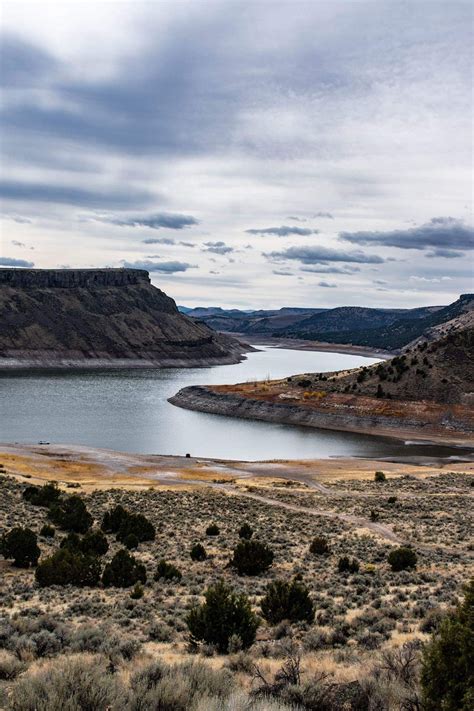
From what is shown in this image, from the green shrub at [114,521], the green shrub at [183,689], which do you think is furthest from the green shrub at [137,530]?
the green shrub at [183,689]

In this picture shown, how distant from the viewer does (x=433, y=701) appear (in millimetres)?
7684

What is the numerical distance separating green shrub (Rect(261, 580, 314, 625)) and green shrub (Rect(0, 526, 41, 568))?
31.6 ft

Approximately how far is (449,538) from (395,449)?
53.0 metres

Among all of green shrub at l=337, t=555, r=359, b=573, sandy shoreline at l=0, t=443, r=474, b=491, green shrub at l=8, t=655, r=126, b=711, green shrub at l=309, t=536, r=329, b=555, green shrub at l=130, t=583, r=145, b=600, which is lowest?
sandy shoreline at l=0, t=443, r=474, b=491

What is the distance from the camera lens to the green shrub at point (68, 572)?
17594mm

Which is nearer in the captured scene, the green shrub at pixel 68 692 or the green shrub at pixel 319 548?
the green shrub at pixel 68 692

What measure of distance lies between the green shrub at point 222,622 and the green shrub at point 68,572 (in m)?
6.73

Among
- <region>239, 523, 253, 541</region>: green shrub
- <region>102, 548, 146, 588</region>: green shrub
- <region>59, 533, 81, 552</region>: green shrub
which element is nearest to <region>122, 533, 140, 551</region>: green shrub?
<region>59, 533, 81, 552</region>: green shrub

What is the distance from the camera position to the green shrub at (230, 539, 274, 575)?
1966 cm

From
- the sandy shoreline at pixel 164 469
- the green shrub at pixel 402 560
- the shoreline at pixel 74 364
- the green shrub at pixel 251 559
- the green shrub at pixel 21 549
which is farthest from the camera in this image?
the shoreline at pixel 74 364

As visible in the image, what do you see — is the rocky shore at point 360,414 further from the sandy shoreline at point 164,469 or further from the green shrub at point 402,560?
the green shrub at point 402,560

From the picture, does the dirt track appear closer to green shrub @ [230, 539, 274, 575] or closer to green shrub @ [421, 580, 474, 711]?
green shrub @ [230, 539, 274, 575]

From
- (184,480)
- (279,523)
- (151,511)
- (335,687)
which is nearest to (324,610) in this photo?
(335,687)

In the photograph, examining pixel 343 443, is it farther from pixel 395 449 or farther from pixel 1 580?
pixel 1 580
